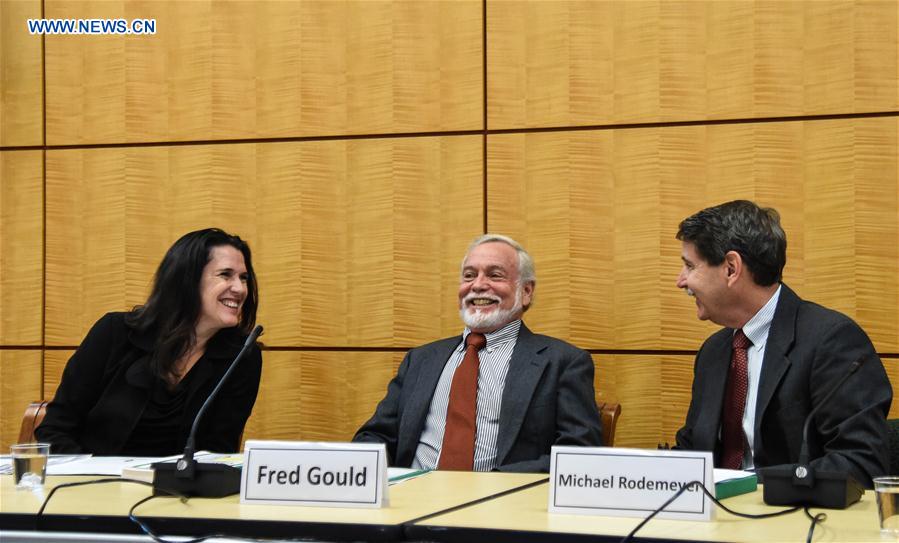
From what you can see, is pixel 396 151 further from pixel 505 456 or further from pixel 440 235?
pixel 505 456

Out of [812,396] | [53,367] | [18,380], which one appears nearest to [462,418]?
[812,396]

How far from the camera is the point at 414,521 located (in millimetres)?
1873

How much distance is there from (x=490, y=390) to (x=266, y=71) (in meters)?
1.69

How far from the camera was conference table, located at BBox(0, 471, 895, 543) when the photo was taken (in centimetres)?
178

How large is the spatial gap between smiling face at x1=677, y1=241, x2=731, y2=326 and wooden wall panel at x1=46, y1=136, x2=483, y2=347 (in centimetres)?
102

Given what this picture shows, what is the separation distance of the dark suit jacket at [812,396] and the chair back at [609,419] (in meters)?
0.37

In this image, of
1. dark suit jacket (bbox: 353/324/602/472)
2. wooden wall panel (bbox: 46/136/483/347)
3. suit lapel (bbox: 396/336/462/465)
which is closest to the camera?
dark suit jacket (bbox: 353/324/602/472)

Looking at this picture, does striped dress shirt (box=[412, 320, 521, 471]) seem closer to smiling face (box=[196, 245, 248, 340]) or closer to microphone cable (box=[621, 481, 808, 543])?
smiling face (box=[196, 245, 248, 340])

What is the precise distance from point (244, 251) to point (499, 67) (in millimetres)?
1192

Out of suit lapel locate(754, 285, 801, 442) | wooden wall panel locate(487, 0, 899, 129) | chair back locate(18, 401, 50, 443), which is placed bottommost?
chair back locate(18, 401, 50, 443)

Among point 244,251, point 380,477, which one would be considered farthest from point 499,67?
point 380,477

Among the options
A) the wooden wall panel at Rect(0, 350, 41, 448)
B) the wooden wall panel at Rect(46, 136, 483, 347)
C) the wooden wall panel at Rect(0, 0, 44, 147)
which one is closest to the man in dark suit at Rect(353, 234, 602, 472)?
the wooden wall panel at Rect(46, 136, 483, 347)

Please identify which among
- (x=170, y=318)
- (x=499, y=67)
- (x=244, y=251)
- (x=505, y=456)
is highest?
(x=499, y=67)

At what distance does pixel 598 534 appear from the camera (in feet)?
5.77
